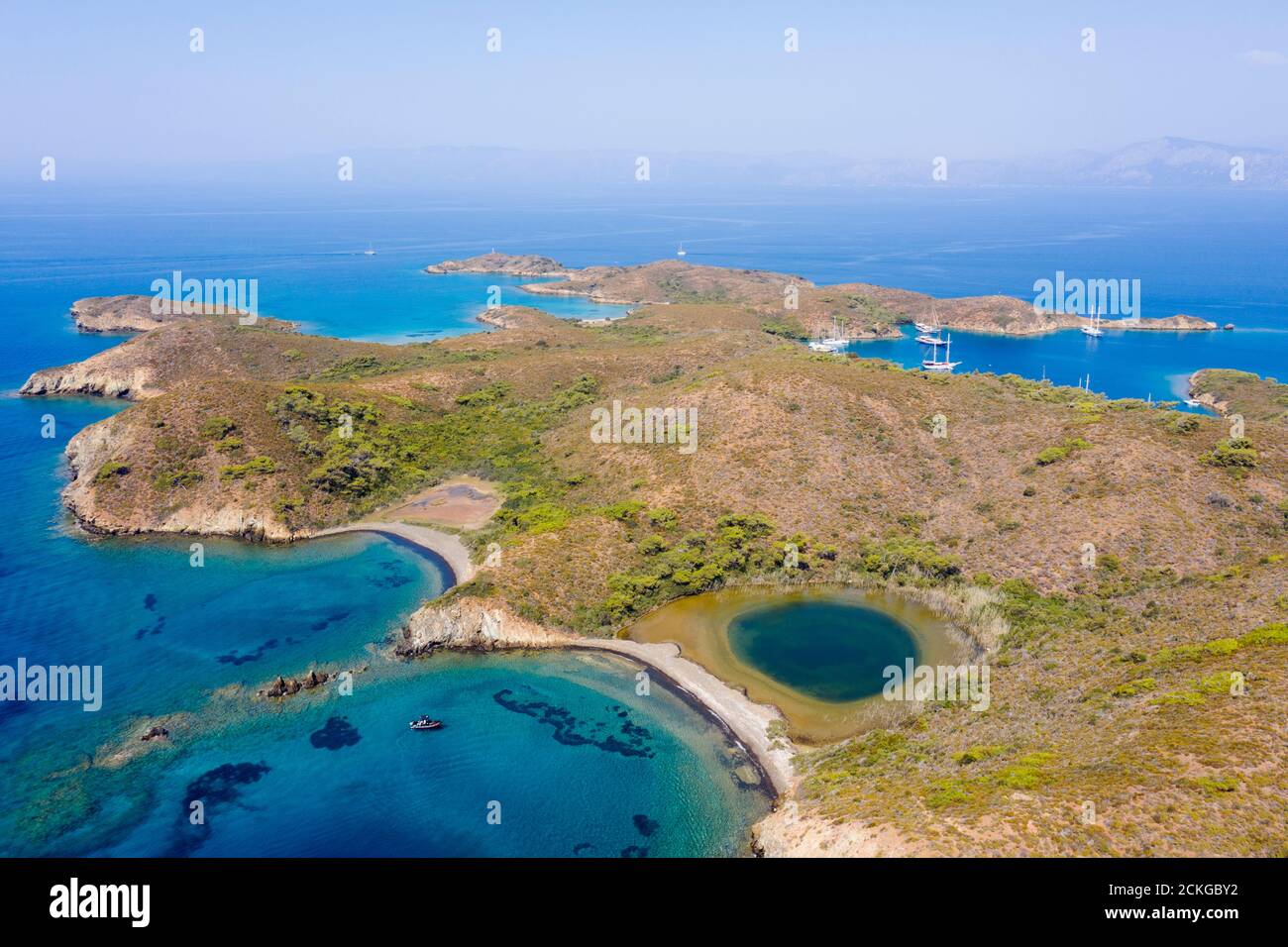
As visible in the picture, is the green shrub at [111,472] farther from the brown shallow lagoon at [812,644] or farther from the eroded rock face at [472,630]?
the brown shallow lagoon at [812,644]

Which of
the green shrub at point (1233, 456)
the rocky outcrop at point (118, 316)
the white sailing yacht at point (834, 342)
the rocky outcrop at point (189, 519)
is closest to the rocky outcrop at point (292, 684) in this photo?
the rocky outcrop at point (189, 519)

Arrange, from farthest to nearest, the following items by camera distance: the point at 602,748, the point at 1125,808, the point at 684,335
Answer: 1. the point at 684,335
2. the point at 602,748
3. the point at 1125,808

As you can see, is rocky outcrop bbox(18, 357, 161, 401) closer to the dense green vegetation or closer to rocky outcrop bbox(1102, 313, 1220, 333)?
the dense green vegetation

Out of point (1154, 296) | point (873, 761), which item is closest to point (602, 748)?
point (873, 761)

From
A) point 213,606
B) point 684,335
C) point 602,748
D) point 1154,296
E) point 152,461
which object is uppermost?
point 1154,296

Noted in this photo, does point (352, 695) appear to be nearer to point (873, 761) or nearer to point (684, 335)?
point (873, 761)

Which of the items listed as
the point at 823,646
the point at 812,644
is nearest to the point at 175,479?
the point at 812,644

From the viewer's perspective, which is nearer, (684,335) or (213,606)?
(213,606)

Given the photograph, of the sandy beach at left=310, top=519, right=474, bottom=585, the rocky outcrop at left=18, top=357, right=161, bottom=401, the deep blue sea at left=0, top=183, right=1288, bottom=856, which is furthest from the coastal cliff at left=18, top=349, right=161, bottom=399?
the sandy beach at left=310, top=519, right=474, bottom=585
